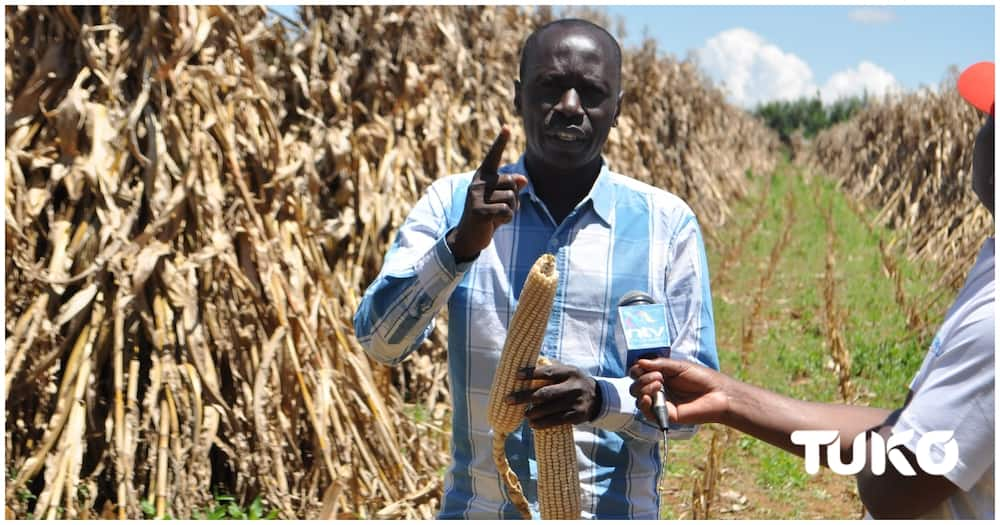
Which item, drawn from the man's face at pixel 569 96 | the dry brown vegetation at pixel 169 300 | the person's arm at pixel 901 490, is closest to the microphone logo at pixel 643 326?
the person's arm at pixel 901 490

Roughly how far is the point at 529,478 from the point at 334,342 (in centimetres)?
236

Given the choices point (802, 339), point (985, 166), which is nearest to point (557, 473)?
point (985, 166)

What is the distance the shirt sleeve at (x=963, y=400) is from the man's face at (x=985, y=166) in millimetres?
194

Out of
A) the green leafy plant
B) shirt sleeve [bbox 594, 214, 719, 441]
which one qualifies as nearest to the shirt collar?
shirt sleeve [bbox 594, 214, 719, 441]

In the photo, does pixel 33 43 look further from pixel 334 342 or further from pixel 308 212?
pixel 334 342

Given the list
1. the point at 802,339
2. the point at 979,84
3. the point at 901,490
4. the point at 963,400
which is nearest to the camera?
the point at 963,400

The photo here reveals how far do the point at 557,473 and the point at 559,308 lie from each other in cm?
34

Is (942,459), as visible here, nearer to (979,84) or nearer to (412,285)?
(979,84)

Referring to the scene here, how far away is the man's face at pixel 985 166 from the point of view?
1432mm

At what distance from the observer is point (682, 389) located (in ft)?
5.87

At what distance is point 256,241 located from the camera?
4086mm

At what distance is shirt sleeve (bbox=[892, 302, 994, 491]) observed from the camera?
1.33 meters

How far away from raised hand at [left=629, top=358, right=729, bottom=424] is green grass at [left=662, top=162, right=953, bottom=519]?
3.15m

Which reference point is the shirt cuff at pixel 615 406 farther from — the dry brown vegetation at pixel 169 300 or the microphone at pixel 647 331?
the dry brown vegetation at pixel 169 300
